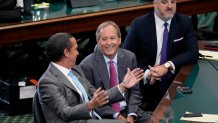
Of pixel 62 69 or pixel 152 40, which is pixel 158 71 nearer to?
pixel 152 40

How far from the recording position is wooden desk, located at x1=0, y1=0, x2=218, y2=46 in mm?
4637

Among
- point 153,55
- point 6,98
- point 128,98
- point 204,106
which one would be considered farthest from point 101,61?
point 6,98

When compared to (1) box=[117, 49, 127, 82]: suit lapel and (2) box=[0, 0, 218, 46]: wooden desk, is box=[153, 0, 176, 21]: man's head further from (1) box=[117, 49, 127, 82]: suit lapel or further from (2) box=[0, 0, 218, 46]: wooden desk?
(2) box=[0, 0, 218, 46]: wooden desk

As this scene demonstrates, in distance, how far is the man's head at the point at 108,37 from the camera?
3.34 meters

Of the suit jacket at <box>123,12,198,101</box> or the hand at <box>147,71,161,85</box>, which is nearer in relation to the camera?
the hand at <box>147,71,161,85</box>

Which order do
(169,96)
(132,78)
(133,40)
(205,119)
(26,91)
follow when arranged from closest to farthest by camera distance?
1. (205,119)
2. (169,96)
3. (132,78)
4. (133,40)
5. (26,91)

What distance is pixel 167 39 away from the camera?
380 cm

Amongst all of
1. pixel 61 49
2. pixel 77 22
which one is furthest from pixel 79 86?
pixel 77 22

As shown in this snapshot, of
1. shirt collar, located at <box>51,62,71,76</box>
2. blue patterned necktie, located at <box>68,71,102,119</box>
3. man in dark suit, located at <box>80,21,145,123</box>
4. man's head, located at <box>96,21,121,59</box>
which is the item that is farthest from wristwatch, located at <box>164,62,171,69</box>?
shirt collar, located at <box>51,62,71,76</box>

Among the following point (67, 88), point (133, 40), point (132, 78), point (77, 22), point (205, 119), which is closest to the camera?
point (205, 119)

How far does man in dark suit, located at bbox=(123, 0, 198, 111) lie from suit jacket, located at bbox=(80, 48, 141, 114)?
11.2 inches

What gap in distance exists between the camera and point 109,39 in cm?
334

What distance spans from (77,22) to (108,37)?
164 centimetres

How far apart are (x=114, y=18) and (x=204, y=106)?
7.82 feet
